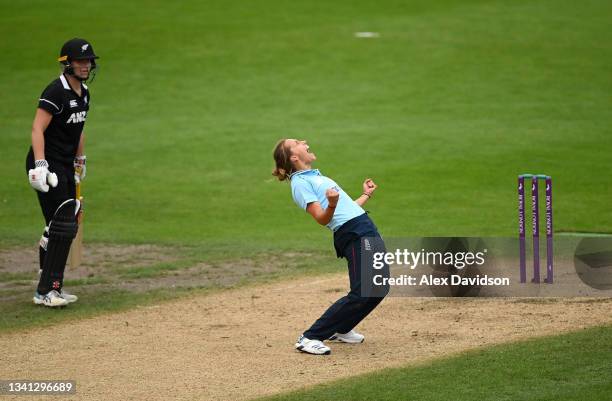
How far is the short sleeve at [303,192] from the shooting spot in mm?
8430

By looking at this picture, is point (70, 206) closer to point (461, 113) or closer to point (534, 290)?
point (534, 290)

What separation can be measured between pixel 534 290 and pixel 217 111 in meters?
13.2

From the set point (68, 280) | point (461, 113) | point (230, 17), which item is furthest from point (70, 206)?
point (230, 17)

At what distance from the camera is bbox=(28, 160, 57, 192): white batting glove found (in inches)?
396

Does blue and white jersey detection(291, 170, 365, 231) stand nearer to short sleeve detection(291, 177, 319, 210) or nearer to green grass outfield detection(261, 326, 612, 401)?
short sleeve detection(291, 177, 319, 210)

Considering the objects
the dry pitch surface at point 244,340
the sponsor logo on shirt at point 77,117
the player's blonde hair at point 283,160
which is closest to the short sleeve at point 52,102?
the sponsor logo on shirt at point 77,117

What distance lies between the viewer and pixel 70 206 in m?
10.6

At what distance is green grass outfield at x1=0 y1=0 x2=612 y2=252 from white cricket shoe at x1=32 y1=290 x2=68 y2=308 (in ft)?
12.0

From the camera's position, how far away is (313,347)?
8.64 meters

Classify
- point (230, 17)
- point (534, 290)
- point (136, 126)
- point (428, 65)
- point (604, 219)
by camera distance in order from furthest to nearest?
point (230, 17) → point (428, 65) → point (136, 126) → point (604, 219) → point (534, 290)

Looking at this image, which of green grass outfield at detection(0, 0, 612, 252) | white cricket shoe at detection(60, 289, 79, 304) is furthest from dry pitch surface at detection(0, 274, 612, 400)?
green grass outfield at detection(0, 0, 612, 252)

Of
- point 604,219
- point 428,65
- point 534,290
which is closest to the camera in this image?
point 534,290

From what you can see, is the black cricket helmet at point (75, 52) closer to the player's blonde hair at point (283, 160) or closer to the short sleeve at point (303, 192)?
the player's blonde hair at point (283, 160)

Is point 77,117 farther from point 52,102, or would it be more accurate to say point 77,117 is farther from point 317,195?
point 317,195
